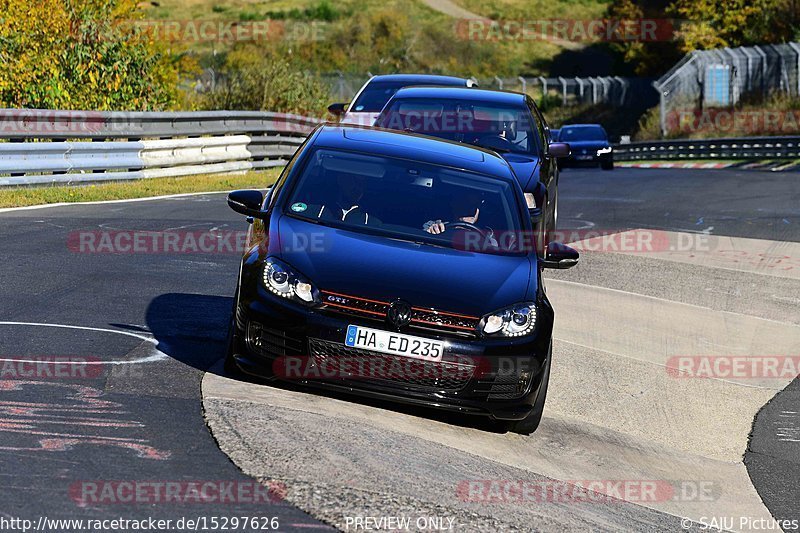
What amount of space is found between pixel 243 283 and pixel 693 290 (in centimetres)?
624

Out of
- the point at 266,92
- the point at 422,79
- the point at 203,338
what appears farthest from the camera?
the point at 266,92

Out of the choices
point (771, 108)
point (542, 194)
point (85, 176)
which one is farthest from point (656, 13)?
point (542, 194)

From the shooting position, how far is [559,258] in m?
7.82

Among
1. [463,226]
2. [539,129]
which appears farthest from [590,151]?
[463,226]

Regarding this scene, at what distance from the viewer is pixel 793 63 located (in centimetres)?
4338

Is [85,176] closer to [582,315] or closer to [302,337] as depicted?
[582,315]

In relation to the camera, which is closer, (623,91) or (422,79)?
(422,79)

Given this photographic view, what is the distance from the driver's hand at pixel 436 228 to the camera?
769 cm

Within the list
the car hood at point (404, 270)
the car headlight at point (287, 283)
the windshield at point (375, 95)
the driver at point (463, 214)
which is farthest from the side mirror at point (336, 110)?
the car headlight at point (287, 283)

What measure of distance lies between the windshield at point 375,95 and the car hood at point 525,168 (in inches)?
234

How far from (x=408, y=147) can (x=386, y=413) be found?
208 cm

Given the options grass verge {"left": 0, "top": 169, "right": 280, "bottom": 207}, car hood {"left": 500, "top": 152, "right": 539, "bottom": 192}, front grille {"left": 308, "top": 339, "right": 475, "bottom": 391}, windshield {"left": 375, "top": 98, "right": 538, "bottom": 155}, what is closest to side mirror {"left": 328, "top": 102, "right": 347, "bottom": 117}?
grass verge {"left": 0, "top": 169, "right": 280, "bottom": 207}

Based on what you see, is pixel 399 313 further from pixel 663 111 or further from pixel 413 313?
pixel 663 111

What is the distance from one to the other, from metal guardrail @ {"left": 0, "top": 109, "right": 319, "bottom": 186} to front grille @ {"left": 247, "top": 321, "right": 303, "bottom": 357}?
10.1 metres
